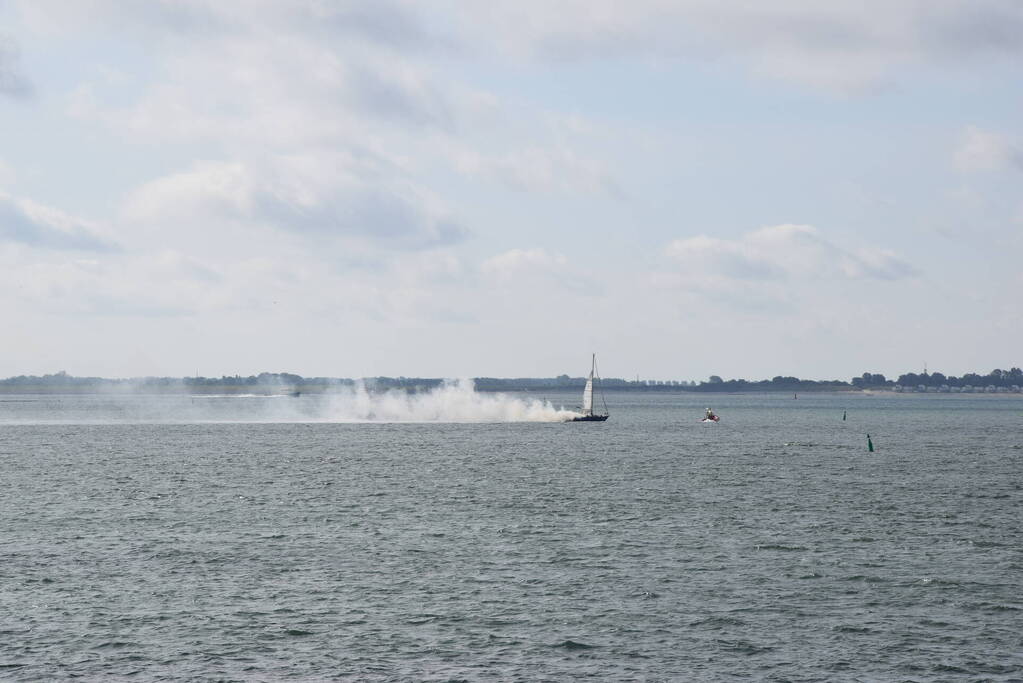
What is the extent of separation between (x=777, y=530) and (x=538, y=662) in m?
38.1

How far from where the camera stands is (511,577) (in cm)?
5919

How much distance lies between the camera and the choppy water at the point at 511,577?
142 feet

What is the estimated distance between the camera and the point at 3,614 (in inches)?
1962

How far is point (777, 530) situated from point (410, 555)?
1051 inches

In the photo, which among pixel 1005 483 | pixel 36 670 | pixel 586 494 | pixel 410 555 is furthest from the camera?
pixel 1005 483

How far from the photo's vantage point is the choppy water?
1709 inches

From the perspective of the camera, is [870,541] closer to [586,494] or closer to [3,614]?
[586,494]

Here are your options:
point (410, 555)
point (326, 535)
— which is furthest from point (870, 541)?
point (326, 535)

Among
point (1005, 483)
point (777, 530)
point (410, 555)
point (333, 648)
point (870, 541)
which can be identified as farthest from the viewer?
point (1005, 483)

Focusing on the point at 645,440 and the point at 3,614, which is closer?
the point at 3,614

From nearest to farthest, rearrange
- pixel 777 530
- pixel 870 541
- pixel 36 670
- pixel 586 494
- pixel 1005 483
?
pixel 36 670 < pixel 870 541 < pixel 777 530 < pixel 586 494 < pixel 1005 483

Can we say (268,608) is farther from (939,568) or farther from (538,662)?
(939,568)

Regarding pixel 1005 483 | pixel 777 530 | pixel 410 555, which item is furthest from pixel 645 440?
pixel 410 555

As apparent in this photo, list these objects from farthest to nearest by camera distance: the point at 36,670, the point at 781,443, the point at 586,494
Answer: the point at 781,443 → the point at 586,494 → the point at 36,670
